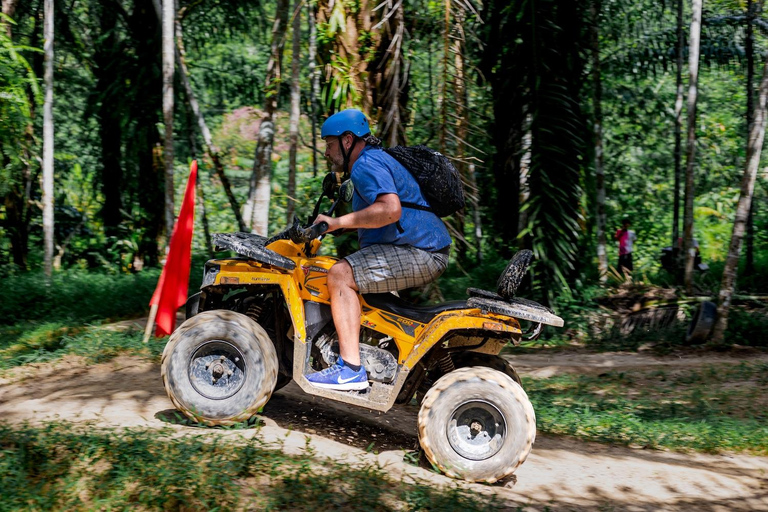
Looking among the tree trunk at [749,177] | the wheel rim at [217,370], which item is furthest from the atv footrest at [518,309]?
the tree trunk at [749,177]

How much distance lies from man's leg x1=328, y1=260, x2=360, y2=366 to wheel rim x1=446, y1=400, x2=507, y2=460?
73cm

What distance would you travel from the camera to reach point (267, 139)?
9930mm

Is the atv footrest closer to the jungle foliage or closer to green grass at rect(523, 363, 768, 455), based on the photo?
green grass at rect(523, 363, 768, 455)

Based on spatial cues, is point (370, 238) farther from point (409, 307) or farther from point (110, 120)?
point (110, 120)

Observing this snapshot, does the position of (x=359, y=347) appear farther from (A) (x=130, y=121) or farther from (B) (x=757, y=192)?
(B) (x=757, y=192)

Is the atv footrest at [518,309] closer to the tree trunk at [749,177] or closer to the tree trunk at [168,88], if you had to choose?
the tree trunk at [168,88]

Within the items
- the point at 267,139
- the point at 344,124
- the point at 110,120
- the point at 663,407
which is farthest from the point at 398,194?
the point at 110,120

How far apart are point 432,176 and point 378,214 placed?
0.51 metres

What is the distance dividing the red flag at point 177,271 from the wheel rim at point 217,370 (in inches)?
50.6

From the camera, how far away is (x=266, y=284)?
198 inches

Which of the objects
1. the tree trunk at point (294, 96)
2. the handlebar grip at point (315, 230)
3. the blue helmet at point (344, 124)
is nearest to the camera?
the handlebar grip at point (315, 230)

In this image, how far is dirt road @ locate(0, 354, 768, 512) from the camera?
180 inches

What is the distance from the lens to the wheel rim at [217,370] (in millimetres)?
4895

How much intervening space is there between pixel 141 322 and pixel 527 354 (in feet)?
15.6
